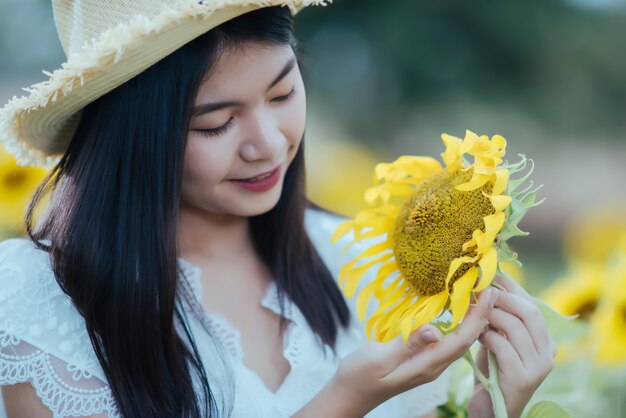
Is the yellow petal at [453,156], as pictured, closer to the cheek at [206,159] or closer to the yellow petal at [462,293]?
the yellow petal at [462,293]

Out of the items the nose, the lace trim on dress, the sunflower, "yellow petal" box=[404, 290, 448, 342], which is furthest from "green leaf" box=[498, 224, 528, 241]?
the lace trim on dress

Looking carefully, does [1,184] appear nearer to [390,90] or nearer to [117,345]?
[117,345]

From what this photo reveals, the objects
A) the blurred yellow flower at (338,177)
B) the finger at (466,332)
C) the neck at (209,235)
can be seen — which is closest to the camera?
the finger at (466,332)

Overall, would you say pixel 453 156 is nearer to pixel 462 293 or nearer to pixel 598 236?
pixel 462 293

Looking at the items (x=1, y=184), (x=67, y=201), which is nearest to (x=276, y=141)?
(x=67, y=201)

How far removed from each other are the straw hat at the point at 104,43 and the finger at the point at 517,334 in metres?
0.53

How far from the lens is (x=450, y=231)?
103 centimetres

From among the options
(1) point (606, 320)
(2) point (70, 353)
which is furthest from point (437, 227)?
(1) point (606, 320)

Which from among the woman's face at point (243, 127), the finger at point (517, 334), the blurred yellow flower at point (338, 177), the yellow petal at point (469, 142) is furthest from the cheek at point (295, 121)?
the blurred yellow flower at point (338, 177)

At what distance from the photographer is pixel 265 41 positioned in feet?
4.14

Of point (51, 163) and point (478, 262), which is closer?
point (478, 262)

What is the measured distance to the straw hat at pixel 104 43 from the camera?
112cm

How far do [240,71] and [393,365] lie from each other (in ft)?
1.61

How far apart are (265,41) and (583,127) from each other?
410cm
